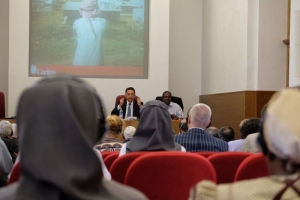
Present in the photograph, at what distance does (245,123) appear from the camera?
14.3 feet

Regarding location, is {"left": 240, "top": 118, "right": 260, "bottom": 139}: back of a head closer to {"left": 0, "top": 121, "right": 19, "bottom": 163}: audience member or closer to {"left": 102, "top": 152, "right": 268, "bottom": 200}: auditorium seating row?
{"left": 102, "top": 152, "right": 268, "bottom": 200}: auditorium seating row

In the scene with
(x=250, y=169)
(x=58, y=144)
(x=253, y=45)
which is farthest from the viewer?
(x=253, y=45)

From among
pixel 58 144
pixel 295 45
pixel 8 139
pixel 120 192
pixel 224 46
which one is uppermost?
pixel 224 46

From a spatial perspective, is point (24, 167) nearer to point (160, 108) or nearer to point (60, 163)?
point (60, 163)

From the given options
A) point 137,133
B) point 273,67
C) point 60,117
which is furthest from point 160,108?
→ point 273,67

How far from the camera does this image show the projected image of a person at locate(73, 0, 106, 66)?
11.1 meters

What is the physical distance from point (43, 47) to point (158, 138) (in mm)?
8217

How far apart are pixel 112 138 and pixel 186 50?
28.6 feet

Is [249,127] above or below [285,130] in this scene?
below

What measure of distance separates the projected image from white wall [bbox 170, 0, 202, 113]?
1.50 meters

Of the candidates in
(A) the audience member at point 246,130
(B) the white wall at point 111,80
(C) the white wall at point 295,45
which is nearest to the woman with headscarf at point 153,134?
(A) the audience member at point 246,130

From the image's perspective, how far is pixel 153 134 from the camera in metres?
3.39

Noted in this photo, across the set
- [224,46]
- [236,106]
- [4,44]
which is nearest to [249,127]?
[236,106]

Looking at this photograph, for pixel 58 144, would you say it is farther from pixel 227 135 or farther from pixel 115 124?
pixel 227 135
